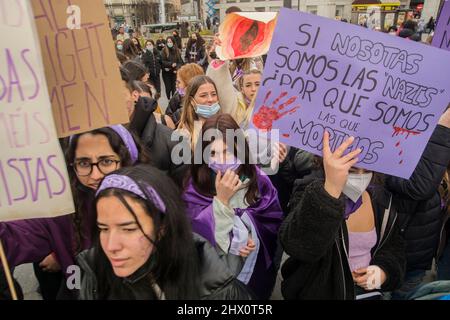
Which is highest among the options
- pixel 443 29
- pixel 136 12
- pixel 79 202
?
pixel 136 12

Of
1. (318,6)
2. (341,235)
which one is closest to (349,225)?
(341,235)

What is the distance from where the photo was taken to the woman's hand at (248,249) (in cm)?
196

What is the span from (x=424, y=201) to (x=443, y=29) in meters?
0.96

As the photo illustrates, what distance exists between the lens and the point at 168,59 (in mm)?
10219

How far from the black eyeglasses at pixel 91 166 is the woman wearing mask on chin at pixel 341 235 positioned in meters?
Answer: 0.89

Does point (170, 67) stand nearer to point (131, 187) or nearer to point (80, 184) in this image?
point (80, 184)

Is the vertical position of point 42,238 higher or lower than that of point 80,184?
lower

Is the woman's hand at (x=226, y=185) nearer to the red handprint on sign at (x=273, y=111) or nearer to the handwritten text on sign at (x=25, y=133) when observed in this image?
the red handprint on sign at (x=273, y=111)

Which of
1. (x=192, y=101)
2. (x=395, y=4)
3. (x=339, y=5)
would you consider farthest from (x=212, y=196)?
(x=339, y=5)

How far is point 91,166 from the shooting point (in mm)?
1783

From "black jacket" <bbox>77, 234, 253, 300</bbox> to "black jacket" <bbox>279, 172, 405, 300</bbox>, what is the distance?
34 centimetres

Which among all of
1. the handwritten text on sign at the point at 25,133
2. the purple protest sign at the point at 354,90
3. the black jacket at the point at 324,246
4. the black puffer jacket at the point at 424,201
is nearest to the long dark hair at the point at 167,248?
the handwritten text on sign at the point at 25,133

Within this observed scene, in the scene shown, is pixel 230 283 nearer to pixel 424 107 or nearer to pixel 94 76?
pixel 94 76

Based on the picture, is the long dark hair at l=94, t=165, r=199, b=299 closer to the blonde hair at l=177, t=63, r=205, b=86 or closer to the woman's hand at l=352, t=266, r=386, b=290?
the woman's hand at l=352, t=266, r=386, b=290
